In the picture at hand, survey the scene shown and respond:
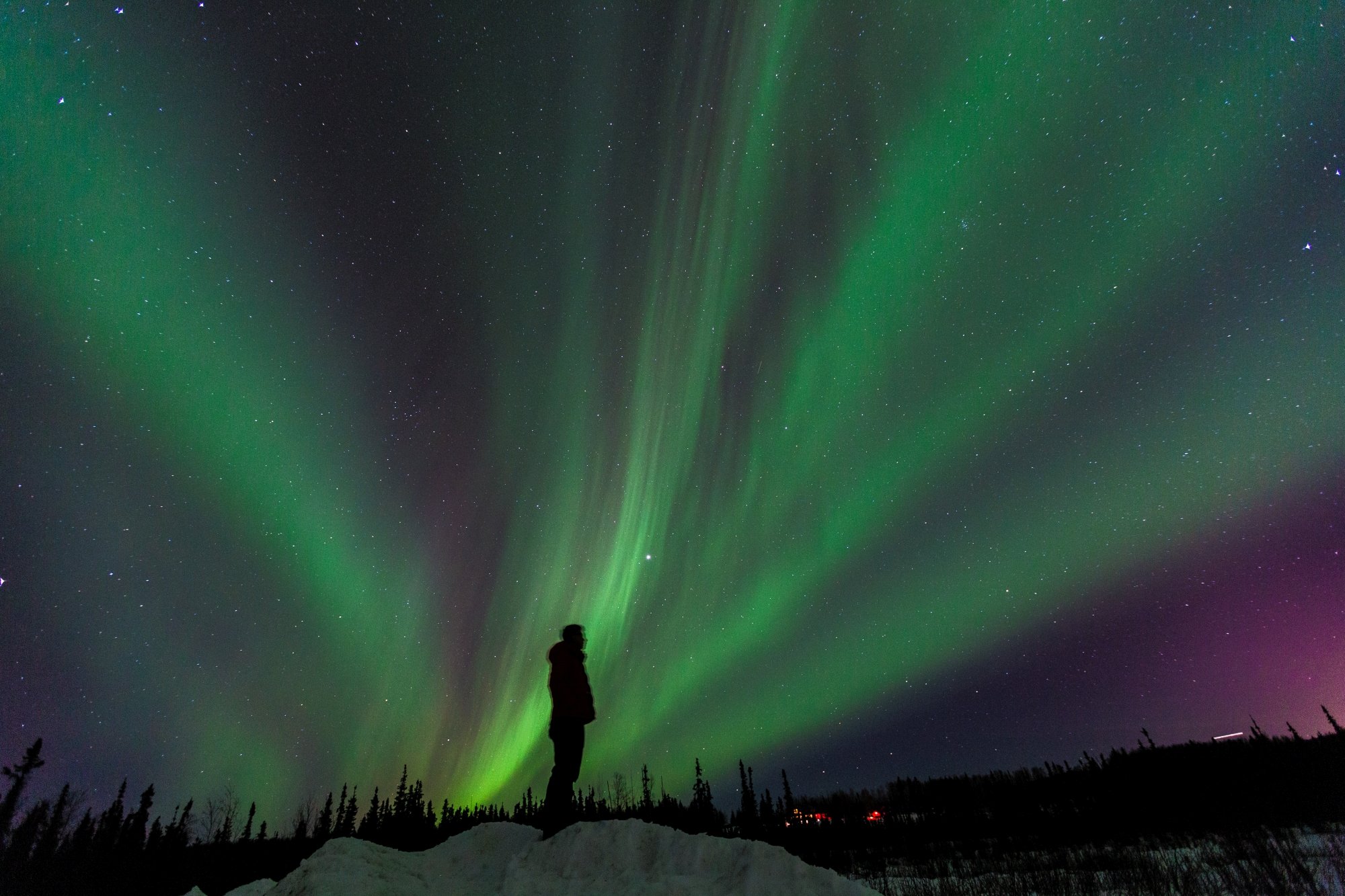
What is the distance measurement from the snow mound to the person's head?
2.55m

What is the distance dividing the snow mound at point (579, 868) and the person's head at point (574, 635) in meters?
2.55

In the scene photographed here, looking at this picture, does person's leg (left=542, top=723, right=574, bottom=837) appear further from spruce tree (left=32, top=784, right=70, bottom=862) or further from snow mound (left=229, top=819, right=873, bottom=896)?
spruce tree (left=32, top=784, right=70, bottom=862)

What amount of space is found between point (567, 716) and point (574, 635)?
3.85 feet

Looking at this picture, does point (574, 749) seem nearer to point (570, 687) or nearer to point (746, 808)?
point (570, 687)

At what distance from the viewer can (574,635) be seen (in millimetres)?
9578

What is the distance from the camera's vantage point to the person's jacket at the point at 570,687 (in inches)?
351

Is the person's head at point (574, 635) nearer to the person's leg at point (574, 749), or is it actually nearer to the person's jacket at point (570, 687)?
the person's jacket at point (570, 687)

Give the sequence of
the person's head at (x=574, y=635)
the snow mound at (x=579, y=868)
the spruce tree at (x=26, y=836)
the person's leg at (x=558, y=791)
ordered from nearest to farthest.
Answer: the snow mound at (x=579, y=868) → the person's leg at (x=558, y=791) → the person's head at (x=574, y=635) → the spruce tree at (x=26, y=836)

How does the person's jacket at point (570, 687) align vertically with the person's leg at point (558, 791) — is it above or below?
above

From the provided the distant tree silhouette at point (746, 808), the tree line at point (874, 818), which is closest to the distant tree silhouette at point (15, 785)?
the tree line at point (874, 818)

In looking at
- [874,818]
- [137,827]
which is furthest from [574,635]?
[137,827]

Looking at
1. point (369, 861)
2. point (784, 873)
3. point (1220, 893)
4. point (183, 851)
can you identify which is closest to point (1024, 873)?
point (1220, 893)

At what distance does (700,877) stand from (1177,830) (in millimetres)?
49403

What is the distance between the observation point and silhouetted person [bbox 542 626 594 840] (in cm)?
834
